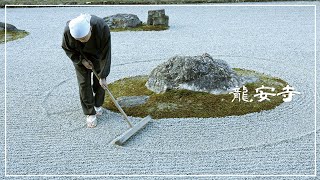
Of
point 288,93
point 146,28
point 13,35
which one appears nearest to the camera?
point 288,93

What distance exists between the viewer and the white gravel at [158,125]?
174 inches

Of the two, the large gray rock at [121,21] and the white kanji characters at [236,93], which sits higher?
the white kanji characters at [236,93]

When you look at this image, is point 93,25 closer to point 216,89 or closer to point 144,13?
point 216,89

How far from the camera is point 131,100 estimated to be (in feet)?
19.7

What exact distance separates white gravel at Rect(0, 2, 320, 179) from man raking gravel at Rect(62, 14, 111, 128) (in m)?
0.28

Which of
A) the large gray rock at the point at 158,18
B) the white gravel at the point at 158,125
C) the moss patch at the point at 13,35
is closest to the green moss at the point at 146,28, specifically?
the large gray rock at the point at 158,18

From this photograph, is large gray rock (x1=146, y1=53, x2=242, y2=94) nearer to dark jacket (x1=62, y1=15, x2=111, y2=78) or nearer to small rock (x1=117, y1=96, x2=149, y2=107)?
small rock (x1=117, y1=96, x2=149, y2=107)

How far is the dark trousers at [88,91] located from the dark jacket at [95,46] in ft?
0.52

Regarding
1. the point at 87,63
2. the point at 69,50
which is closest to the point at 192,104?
the point at 87,63

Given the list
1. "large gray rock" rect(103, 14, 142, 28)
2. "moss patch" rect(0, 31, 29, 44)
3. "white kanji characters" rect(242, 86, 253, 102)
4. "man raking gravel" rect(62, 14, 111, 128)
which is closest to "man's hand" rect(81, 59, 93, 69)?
"man raking gravel" rect(62, 14, 111, 128)

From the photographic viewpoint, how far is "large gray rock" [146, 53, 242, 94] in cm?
609

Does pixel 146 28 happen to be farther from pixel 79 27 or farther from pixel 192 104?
pixel 79 27

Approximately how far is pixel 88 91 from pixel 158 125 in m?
0.93

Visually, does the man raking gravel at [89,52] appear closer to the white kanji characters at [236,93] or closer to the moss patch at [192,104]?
the moss patch at [192,104]
